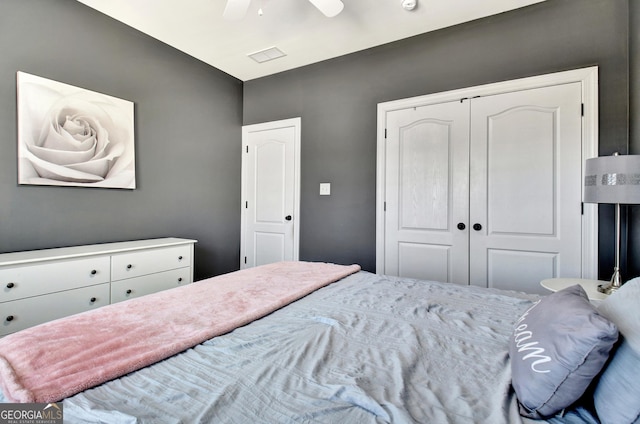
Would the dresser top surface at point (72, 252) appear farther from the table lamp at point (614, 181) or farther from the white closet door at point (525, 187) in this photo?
the table lamp at point (614, 181)

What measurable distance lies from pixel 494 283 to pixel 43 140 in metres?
3.58

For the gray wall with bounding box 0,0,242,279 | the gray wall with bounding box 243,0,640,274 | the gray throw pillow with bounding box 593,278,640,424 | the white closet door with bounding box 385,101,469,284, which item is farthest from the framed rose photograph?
the gray throw pillow with bounding box 593,278,640,424

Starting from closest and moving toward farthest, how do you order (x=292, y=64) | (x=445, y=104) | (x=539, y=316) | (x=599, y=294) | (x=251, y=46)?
(x=539, y=316)
(x=599, y=294)
(x=445, y=104)
(x=251, y=46)
(x=292, y=64)

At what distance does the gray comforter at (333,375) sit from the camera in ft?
2.19

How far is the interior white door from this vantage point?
3.50 m

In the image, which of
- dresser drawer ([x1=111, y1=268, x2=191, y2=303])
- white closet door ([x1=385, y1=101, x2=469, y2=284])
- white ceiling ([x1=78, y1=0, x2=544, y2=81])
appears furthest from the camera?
white closet door ([x1=385, y1=101, x2=469, y2=284])

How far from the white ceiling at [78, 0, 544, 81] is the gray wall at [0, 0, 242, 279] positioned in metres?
0.25

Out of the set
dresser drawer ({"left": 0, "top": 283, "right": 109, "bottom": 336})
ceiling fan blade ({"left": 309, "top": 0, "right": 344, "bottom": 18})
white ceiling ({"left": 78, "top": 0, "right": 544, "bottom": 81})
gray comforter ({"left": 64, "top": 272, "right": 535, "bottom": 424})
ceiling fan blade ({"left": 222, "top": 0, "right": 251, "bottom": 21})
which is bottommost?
dresser drawer ({"left": 0, "top": 283, "right": 109, "bottom": 336})

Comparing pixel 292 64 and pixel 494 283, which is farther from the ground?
pixel 292 64

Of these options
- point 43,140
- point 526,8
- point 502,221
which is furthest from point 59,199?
point 526,8

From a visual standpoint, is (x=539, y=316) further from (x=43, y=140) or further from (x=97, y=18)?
(x=97, y=18)

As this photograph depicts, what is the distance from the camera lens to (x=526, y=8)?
239cm

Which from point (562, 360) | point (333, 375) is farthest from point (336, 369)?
point (562, 360)

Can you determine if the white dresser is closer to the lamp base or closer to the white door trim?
the white door trim
